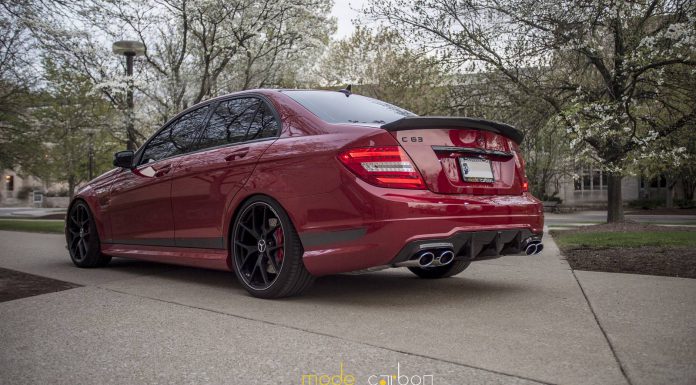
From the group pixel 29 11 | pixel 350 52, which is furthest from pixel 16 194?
pixel 29 11

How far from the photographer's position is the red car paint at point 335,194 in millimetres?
3914

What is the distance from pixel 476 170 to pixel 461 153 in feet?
0.58

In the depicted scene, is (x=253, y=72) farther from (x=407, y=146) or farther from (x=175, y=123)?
(x=407, y=146)

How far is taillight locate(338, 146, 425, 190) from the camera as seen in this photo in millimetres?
3947

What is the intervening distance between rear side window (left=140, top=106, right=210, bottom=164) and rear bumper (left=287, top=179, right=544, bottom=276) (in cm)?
185

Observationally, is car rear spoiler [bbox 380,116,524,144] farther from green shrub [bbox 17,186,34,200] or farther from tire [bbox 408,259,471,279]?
green shrub [bbox 17,186,34,200]

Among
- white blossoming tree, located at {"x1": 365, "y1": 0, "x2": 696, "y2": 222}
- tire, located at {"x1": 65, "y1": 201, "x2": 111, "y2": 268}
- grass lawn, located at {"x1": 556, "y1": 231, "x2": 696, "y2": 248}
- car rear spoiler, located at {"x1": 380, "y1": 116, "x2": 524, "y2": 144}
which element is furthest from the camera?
white blossoming tree, located at {"x1": 365, "y1": 0, "x2": 696, "y2": 222}

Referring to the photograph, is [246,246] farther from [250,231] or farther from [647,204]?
[647,204]

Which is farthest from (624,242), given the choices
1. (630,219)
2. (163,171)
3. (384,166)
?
(630,219)

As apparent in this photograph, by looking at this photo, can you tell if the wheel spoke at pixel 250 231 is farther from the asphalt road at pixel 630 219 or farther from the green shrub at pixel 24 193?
the green shrub at pixel 24 193

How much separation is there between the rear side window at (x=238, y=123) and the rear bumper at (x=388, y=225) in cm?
87

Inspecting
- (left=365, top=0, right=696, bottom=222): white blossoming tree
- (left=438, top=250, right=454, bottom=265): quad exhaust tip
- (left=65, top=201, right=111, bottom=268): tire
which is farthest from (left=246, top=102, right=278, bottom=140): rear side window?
(left=365, top=0, right=696, bottom=222): white blossoming tree

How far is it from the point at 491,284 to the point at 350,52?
25.6 metres

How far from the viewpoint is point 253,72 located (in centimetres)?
1828
